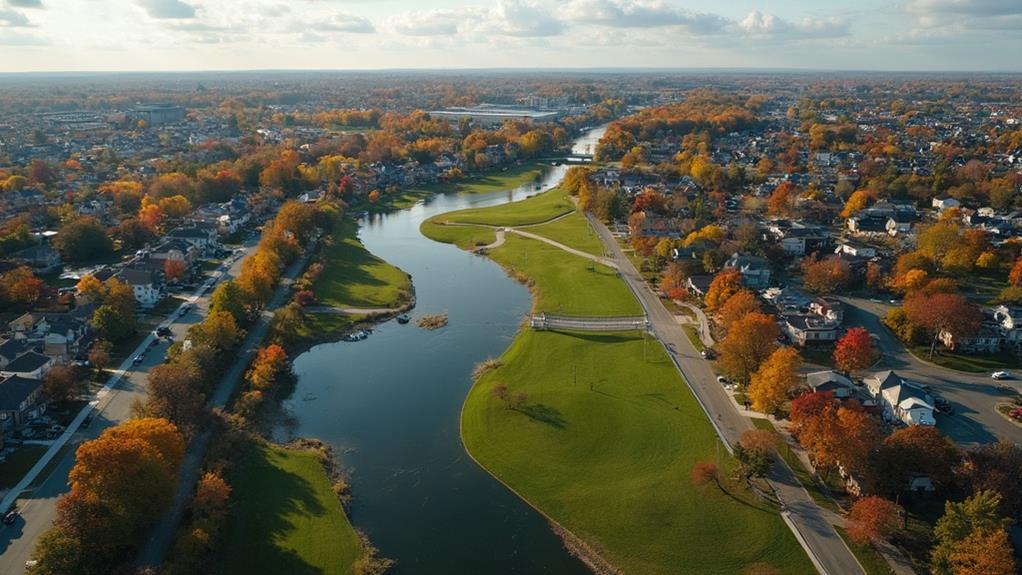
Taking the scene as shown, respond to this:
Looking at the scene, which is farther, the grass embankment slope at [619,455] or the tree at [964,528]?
the grass embankment slope at [619,455]

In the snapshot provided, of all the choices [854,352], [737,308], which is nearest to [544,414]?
[737,308]

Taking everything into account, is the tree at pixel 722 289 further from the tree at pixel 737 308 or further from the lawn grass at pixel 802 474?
the lawn grass at pixel 802 474

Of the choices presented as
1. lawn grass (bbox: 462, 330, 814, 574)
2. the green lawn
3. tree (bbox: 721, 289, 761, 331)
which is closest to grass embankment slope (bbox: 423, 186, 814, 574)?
lawn grass (bbox: 462, 330, 814, 574)

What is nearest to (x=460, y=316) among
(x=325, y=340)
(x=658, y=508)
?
(x=325, y=340)

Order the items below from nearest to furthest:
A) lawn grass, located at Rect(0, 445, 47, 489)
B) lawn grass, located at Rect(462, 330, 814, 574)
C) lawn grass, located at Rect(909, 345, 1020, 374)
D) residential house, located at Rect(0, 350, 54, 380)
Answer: lawn grass, located at Rect(462, 330, 814, 574)
lawn grass, located at Rect(0, 445, 47, 489)
residential house, located at Rect(0, 350, 54, 380)
lawn grass, located at Rect(909, 345, 1020, 374)

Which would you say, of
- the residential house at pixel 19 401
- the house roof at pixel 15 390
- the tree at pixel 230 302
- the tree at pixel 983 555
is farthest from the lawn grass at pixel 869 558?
the house roof at pixel 15 390

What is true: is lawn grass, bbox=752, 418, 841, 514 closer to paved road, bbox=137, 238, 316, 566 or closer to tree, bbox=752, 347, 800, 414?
tree, bbox=752, 347, 800, 414
